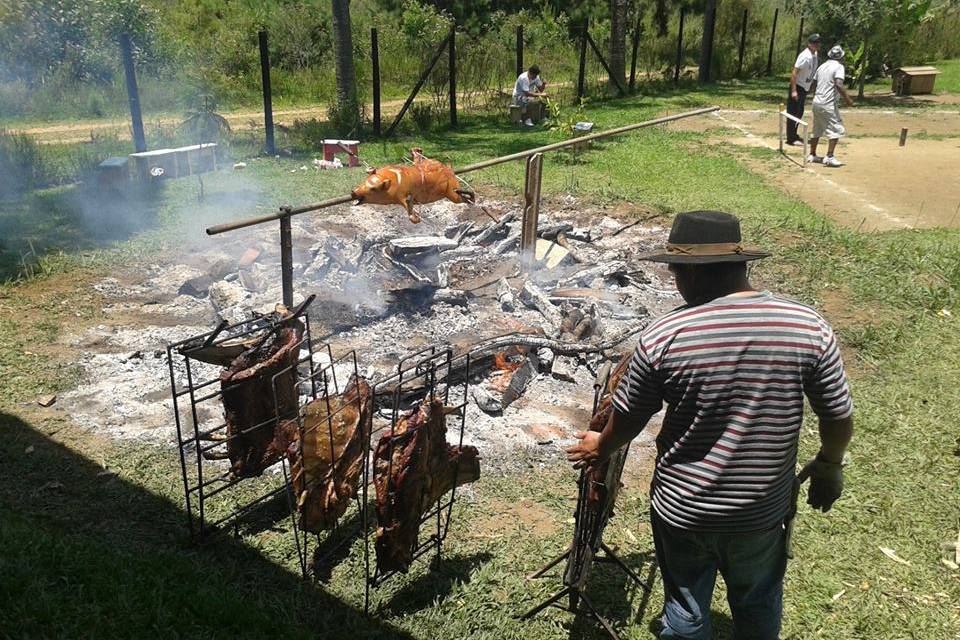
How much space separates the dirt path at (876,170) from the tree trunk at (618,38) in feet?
12.9

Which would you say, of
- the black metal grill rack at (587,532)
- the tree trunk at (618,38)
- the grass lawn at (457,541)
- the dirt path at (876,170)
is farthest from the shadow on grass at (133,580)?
the tree trunk at (618,38)

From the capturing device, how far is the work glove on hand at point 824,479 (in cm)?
287

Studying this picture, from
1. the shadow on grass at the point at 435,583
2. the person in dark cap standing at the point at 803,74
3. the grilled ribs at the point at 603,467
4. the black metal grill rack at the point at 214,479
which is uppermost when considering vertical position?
the person in dark cap standing at the point at 803,74

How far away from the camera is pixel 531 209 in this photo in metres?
7.73

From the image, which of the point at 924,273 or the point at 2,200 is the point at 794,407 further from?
the point at 2,200

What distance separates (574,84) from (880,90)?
962 cm

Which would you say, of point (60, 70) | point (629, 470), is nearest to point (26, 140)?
point (60, 70)

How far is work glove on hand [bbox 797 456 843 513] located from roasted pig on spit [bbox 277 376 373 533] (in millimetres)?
1950

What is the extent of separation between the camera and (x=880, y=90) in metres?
22.5

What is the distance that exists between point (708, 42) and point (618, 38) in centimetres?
470

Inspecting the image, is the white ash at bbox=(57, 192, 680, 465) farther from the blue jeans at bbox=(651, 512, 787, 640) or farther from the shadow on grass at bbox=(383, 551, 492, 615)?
the blue jeans at bbox=(651, 512, 787, 640)

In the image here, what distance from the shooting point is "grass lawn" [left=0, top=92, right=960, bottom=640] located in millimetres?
3498

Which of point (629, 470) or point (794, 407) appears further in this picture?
point (629, 470)

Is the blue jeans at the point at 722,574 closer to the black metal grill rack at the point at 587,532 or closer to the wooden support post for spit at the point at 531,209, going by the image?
the black metal grill rack at the point at 587,532
